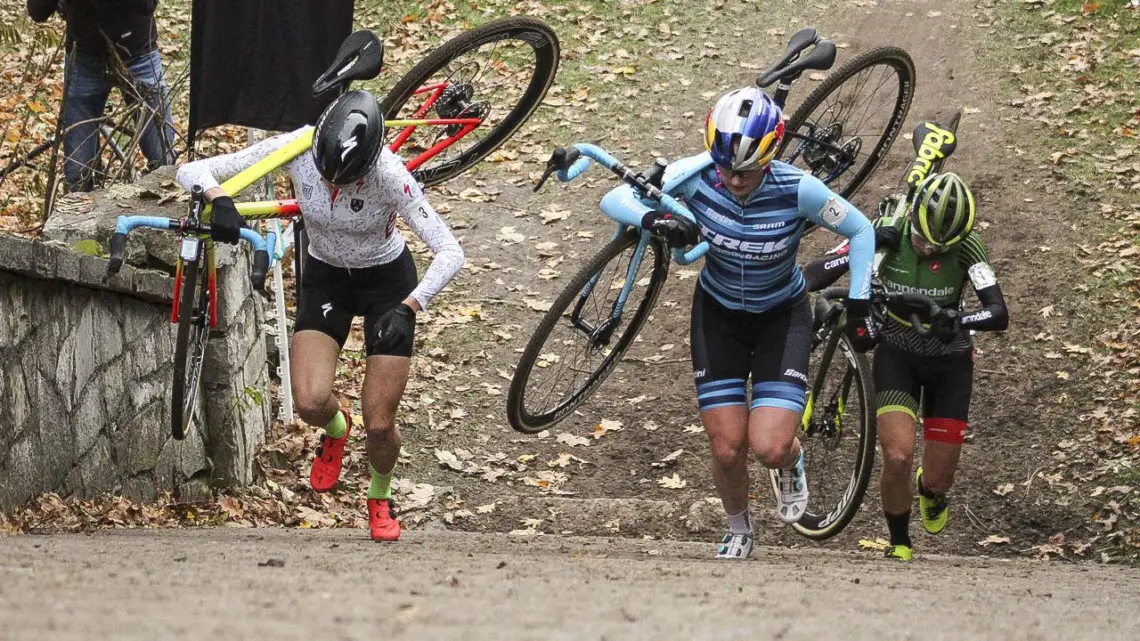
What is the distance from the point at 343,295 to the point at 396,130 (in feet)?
12.7

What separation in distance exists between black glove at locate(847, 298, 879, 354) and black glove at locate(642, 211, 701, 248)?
89 cm

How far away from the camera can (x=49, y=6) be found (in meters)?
8.28

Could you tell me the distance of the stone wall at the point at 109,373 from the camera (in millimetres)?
5980

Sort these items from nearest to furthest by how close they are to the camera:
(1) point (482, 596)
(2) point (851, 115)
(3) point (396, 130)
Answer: (1) point (482, 596) < (2) point (851, 115) < (3) point (396, 130)

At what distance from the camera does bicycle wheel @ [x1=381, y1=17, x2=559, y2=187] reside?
8.29 m

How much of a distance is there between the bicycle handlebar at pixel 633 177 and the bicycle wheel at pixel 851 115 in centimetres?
183

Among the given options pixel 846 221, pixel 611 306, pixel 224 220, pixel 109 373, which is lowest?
pixel 109 373

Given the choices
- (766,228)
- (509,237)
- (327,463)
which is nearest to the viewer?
(766,228)

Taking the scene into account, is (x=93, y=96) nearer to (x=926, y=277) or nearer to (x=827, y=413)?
Answer: (x=827, y=413)

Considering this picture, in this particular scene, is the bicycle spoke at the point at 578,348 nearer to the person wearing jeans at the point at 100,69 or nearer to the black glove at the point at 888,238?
the black glove at the point at 888,238

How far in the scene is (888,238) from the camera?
7086mm

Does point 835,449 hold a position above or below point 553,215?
below

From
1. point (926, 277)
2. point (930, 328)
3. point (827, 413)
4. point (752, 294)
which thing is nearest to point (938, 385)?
point (930, 328)

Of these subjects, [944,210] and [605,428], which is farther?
[605,428]
